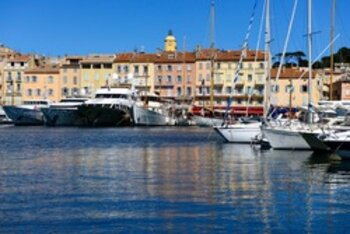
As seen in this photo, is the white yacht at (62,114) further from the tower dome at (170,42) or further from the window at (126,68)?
the tower dome at (170,42)

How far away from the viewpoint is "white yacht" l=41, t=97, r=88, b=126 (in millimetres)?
Answer: 120125

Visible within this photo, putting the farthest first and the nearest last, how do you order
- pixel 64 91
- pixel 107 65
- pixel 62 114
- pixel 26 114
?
1. pixel 64 91
2. pixel 107 65
3. pixel 26 114
4. pixel 62 114

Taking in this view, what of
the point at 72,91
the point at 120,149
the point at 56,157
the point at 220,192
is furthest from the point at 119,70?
the point at 220,192

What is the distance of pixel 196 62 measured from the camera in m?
141

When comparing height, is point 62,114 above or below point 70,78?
below

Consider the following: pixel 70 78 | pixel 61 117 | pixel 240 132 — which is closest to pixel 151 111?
pixel 61 117

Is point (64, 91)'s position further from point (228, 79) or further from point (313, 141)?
point (313, 141)

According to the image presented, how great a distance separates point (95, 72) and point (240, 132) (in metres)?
89.3

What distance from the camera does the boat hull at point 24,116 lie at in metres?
126

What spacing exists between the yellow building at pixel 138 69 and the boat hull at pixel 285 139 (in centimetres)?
9248

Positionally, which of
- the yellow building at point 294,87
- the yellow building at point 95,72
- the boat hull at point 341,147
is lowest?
the boat hull at point 341,147

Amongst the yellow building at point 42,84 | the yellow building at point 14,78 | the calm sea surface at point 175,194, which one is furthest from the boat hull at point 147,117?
the calm sea surface at point 175,194

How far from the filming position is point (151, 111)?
399 feet

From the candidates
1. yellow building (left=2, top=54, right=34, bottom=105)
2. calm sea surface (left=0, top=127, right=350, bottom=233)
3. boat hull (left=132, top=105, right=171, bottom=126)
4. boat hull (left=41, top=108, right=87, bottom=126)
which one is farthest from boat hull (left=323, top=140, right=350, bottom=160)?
yellow building (left=2, top=54, right=34, bottom=105)
